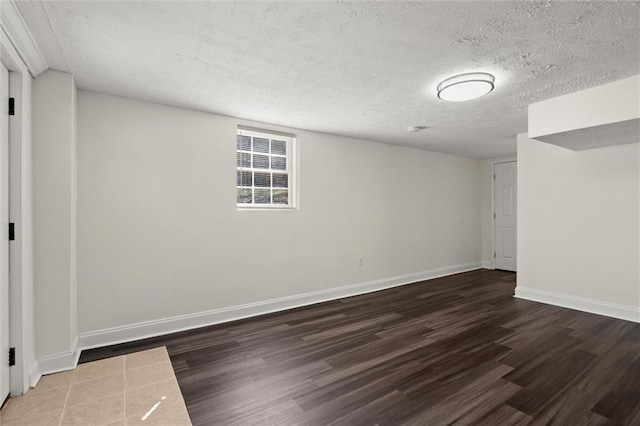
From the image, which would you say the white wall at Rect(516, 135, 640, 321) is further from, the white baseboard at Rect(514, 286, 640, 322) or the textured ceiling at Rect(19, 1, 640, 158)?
the textured ceiling at Rect(19, 1, 640, 158)

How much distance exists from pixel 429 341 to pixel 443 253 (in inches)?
135

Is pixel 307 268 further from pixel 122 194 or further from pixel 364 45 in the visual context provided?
pixel 364 45

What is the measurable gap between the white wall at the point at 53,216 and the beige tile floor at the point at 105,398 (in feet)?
0.87

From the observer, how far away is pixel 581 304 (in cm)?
395

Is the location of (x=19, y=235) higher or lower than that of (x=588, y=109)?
lower

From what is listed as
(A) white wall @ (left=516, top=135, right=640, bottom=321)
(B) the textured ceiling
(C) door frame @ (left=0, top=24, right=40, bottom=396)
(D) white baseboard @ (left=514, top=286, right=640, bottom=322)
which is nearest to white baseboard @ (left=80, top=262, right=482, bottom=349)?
(C) door frame @ (left=0, top=24, right=40, bottom=396)

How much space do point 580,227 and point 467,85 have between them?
2873 millimetres

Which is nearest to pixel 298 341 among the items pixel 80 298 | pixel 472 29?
pixel 80 298

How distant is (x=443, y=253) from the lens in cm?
608

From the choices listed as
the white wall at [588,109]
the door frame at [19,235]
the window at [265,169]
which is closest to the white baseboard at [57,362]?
the door frame at [19,235]

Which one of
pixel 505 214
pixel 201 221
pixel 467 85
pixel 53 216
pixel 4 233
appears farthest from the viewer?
pixel 505 214

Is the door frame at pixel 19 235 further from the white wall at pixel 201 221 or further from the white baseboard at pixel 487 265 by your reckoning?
the white baseboard at pixel 487 265

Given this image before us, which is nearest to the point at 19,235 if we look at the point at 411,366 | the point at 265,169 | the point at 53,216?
the point at 53,216

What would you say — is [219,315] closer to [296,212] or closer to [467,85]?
[296,212]
